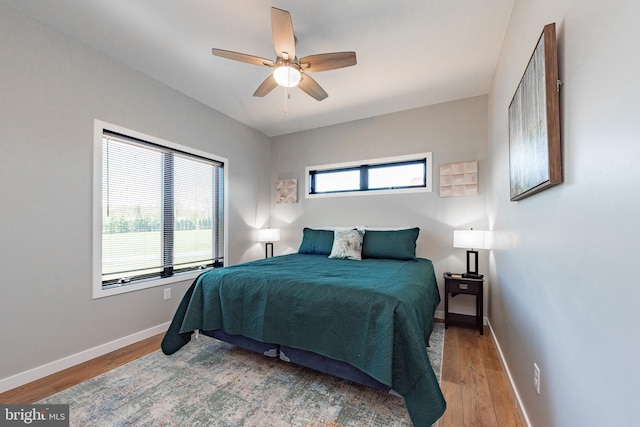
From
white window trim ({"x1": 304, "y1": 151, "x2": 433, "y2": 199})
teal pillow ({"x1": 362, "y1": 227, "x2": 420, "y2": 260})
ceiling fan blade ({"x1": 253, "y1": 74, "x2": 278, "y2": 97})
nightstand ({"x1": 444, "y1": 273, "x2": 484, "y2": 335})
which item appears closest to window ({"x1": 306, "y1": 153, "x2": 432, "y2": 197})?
white window trim ({"x1": 304, "y1": 151, "x2": 433, "y2": 199})

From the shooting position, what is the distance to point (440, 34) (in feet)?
7.27

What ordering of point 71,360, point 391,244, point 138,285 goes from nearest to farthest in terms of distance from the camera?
1. point 71,360
2. point 138,285
3. point 391,244

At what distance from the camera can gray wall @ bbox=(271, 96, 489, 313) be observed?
330 centimetres

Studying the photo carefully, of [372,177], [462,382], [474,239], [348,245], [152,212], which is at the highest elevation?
[372,177]

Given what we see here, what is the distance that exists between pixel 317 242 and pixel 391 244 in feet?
3.27

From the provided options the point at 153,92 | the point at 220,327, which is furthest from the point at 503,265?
the point at 153,92

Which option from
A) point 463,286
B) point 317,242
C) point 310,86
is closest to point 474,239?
point 463,286

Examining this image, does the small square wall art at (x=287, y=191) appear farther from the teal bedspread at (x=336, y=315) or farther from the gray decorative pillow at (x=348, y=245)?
the teal bedspread at (x=336, y=315)

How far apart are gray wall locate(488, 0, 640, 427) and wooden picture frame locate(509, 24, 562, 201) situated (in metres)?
0.04

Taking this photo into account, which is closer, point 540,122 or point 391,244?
point 540,122

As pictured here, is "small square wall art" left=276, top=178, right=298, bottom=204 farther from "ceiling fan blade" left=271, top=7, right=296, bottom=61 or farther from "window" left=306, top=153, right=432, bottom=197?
"ceiling fan blade" left=271, top=7, right=296, bottom=61

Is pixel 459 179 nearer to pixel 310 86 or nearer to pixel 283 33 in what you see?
pixel 310 86

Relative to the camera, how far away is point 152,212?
2.93 meters

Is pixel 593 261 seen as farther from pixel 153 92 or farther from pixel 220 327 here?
pixel 153 92
